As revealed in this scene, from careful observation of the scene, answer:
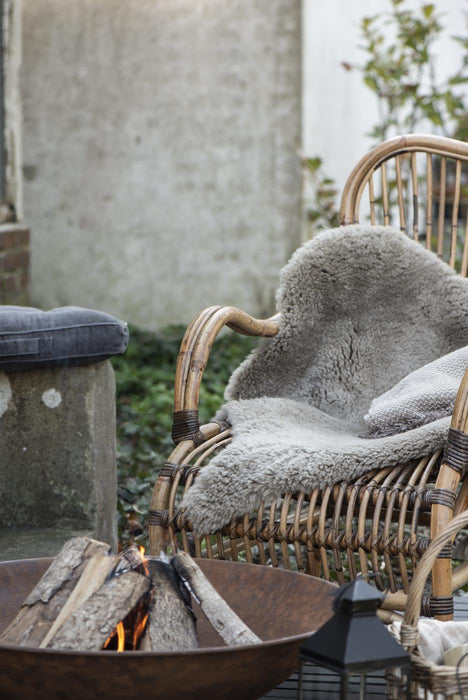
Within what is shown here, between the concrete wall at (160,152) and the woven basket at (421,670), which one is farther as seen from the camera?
the concrete wall at (160,152)

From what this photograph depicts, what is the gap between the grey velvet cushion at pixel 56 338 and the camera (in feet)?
6.16

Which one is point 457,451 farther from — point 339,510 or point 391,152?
point 391,152

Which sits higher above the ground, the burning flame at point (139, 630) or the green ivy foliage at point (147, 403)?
the burning flame at point (139, 630)

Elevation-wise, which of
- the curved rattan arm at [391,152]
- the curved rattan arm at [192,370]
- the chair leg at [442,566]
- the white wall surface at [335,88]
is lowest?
the chair leg at [442,566]

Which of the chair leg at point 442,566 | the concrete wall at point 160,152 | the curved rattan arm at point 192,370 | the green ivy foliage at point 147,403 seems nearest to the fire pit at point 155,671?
the chair leg at point 442,566

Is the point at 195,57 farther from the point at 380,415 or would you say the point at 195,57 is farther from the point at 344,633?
the point at 344,633

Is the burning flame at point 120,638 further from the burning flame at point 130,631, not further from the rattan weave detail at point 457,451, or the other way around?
the rattan weave detail at point 457,451

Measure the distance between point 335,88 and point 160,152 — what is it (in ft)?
3.46

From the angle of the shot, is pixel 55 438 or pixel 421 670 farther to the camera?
pixel 55 438

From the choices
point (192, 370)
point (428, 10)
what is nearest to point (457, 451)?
point (192, 370)

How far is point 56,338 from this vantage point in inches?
74.7

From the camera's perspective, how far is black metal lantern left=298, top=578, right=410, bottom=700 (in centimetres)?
95

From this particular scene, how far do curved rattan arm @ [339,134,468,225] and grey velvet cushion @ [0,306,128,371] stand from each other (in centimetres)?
78

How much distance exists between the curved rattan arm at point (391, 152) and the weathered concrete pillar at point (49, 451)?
86 centimetres
